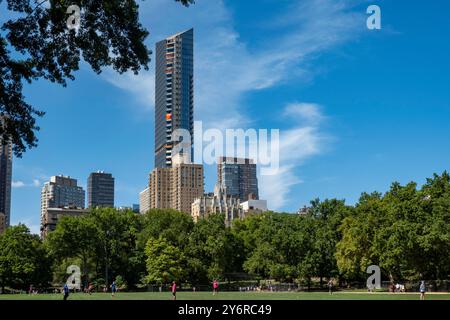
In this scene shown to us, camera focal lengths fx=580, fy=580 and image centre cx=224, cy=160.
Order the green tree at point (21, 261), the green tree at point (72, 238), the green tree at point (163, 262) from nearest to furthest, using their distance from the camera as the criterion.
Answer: the green tree at point (21, 261), the green tree at point (163, 262), the green tree at point (72, 238)

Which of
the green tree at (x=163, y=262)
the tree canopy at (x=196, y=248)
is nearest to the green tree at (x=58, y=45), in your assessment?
the tree canopy at (x=196, y=248)

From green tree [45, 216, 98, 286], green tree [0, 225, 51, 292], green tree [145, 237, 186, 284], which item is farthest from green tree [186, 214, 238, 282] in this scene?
green tree [0, 225, 51, 292]

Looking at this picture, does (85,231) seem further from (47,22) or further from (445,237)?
(47,22)

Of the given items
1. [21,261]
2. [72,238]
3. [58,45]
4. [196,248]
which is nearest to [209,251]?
[196,248]

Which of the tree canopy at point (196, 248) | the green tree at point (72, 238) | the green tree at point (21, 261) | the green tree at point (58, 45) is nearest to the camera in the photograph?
the green tree at point (58, 45)

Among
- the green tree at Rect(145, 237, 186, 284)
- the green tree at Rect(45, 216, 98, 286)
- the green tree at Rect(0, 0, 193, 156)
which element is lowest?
the green tree at Rect(145, 237, 186, 284)

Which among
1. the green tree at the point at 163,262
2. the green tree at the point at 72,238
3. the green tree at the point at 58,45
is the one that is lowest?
the green tree at the point at 163,262

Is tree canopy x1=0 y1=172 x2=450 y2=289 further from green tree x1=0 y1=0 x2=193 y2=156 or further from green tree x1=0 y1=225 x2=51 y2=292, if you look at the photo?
green tree x1=0 y1=0 x2=193 y2=156

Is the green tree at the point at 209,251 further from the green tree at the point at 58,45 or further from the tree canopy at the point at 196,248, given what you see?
the green tree at the point at 58,45

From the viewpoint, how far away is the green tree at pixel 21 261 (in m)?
88.6

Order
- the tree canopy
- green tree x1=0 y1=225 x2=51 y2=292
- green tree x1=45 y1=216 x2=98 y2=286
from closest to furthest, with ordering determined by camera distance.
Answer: the tree canopy
green tree x1=0 y1=225 x2=51 y2=292
green tree x1=45 y1=216 x2=98 y2=286

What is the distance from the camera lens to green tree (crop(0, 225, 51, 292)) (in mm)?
88625

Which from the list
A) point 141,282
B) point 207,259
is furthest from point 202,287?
point 141,282

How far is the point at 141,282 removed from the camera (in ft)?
315
